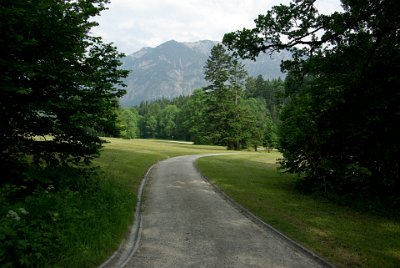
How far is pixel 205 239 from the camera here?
10383 millimetres

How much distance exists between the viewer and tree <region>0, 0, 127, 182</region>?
33.9 ft

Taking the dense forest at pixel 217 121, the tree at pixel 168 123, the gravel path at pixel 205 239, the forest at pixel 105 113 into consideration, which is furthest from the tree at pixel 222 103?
the tree at pixel 168 123

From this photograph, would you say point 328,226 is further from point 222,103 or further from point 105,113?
point 222,103

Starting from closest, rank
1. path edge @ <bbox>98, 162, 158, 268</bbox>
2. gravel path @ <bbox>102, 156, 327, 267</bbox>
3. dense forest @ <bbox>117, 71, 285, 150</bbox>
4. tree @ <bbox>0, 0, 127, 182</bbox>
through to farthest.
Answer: path edge @ <bbox>98, 162, 158, 268</bbox> → gravel path @ <bbox>102, 156, 327, 267</bbox> → tree @ <bbox>0, 0, 127, 182</bbox> → dense forest @ <bbox>117, 71, 285, 150</bbox>

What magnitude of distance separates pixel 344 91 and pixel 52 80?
11.9 metres

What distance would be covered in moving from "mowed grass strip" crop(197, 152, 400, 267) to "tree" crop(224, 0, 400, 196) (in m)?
2.15

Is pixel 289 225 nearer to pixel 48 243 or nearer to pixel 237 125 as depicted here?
pixel 48 243

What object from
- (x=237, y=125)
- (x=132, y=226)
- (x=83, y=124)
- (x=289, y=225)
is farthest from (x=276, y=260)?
(x=237, y=125)

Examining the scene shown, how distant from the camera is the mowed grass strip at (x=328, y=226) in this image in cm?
923

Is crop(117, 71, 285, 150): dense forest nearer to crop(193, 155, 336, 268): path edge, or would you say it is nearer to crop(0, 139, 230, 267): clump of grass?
crop(0, 139, 230, 267): clump of grass

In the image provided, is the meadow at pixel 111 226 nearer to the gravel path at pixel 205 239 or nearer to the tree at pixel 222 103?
the gravel path at pixel 205 239

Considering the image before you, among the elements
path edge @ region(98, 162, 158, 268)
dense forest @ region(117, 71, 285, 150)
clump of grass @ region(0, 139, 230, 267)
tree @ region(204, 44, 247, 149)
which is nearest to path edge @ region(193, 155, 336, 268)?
path edge @ region(98, 162, 158, 268)

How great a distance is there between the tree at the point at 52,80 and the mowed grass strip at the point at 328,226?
762 centimetres

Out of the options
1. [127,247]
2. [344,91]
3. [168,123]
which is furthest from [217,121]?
[168,123]
